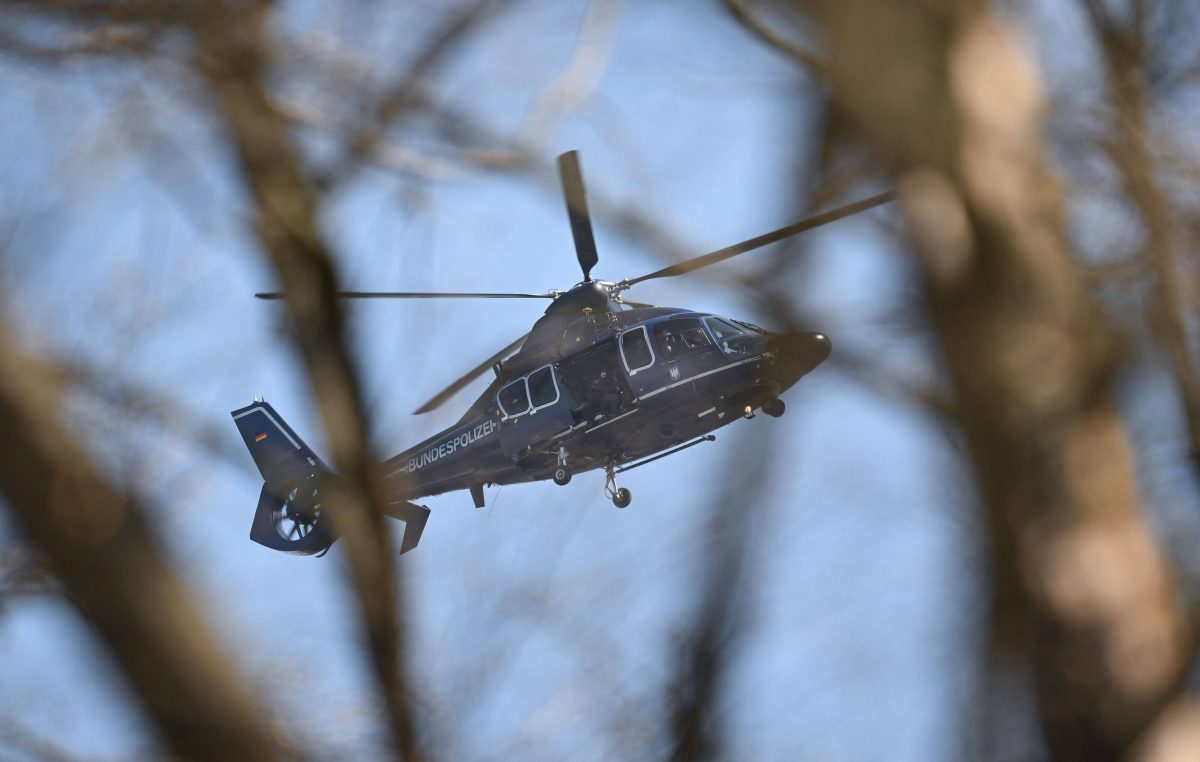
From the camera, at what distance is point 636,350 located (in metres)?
12.5

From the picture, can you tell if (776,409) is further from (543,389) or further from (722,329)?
(543,389)

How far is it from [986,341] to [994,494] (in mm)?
249

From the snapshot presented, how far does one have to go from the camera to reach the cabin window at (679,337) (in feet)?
40.8

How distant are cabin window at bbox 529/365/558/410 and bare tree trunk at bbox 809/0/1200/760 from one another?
11.0 m

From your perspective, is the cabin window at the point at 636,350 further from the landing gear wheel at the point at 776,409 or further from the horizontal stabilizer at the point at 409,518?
the landing gear wheel at the point at 776,409

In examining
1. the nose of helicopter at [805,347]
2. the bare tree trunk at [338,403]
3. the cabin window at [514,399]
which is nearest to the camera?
the bare tree trunk at [338,403]

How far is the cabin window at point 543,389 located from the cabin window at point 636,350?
0.94 metres

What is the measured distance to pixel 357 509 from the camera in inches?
87.0

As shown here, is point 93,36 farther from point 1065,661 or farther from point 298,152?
point 1065,661

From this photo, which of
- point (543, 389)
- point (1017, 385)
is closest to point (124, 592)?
point (1017, 385)

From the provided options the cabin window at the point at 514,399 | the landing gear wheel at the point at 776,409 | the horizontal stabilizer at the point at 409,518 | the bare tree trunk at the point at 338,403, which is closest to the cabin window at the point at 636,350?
the cabin window at the point at 514,399

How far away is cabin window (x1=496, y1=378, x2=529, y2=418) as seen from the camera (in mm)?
13188

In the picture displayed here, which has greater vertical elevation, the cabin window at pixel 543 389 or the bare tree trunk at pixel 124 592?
the cabin window at pixel 543 389

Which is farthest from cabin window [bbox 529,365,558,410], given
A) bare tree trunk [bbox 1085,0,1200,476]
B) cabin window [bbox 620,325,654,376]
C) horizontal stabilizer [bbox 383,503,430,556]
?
bare tree trunk [bbox 1085,0,1200,476]
